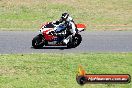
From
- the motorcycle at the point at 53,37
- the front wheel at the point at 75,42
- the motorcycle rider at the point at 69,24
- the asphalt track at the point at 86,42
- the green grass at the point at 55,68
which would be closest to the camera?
the green grass at the point at 55,68

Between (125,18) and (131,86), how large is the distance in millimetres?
17393

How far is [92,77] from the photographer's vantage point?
9.75 m

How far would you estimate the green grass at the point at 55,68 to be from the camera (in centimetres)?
1238

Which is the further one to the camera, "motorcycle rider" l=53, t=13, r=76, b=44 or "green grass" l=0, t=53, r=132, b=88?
"motorcycle rider" l=53, t=13, r=76, b=44

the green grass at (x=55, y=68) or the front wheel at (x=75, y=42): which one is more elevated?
the green grass at (x=55, y=68)

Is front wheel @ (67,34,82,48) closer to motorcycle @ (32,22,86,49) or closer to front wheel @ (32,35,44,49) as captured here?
motorcycle @ (32,22,86,49)

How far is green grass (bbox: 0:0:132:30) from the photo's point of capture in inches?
1052

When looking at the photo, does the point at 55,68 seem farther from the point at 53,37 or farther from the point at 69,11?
the point at 69,11

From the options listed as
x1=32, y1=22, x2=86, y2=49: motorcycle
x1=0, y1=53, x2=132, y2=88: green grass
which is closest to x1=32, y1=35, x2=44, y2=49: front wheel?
x1=32, y1=22, x2=86, y2=49: motorcycle

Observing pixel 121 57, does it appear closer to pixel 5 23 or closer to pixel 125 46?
pixel 125 46

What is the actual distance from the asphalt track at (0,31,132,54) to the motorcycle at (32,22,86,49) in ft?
0.79

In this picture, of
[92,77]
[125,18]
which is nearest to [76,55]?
[92,77]

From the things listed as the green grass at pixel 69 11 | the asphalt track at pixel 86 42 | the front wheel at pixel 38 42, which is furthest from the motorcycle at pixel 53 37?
the green grass at pixel 69 11

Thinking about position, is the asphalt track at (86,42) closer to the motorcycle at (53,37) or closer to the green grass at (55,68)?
the motorcycle at (53,37)
